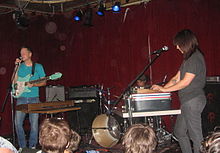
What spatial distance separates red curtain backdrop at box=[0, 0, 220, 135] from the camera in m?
6.44

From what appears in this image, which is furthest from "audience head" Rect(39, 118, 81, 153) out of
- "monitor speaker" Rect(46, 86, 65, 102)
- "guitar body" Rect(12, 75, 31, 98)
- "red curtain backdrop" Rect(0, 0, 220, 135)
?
"monitor speaker" Rect(46, 86, 65, 102)

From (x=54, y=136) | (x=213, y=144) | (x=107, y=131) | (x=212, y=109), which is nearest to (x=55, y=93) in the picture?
(x=107, y=131)

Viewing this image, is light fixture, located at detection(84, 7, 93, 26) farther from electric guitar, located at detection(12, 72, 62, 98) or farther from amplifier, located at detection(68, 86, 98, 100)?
electric guitar, located at detection(12, 72, 62, 98)

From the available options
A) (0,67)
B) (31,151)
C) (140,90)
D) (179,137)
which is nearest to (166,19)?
(140,90)

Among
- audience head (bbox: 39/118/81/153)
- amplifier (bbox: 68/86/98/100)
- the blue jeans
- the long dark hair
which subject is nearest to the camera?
audience head (bbox: 39/118/81/153)

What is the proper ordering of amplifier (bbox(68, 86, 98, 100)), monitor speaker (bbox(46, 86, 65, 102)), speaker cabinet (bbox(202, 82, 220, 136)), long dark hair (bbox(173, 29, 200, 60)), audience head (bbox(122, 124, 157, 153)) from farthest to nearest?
monitor speaker (bbox(46, 86, 65, 102))
amplifier (bbox(68, 86, 98, 100))
speaker cabinet (bbox(202, 82, 220, 136))
long dark hair (bbox(173, 29, 200, 60))
audience head (bbox(122, 124, 157, 153))

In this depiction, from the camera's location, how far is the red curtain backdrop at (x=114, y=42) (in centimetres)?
644

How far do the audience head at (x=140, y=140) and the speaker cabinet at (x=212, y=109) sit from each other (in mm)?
3428

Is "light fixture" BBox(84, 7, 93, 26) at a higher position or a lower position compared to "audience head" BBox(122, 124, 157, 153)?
higher

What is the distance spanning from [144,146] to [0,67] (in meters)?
6.61

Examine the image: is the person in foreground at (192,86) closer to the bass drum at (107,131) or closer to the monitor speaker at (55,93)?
the bass drum at (107,131)

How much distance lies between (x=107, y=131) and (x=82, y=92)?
236cm

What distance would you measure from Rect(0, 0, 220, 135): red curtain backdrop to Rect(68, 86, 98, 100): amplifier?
1.04 metres

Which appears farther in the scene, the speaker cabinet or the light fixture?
the light fixture
